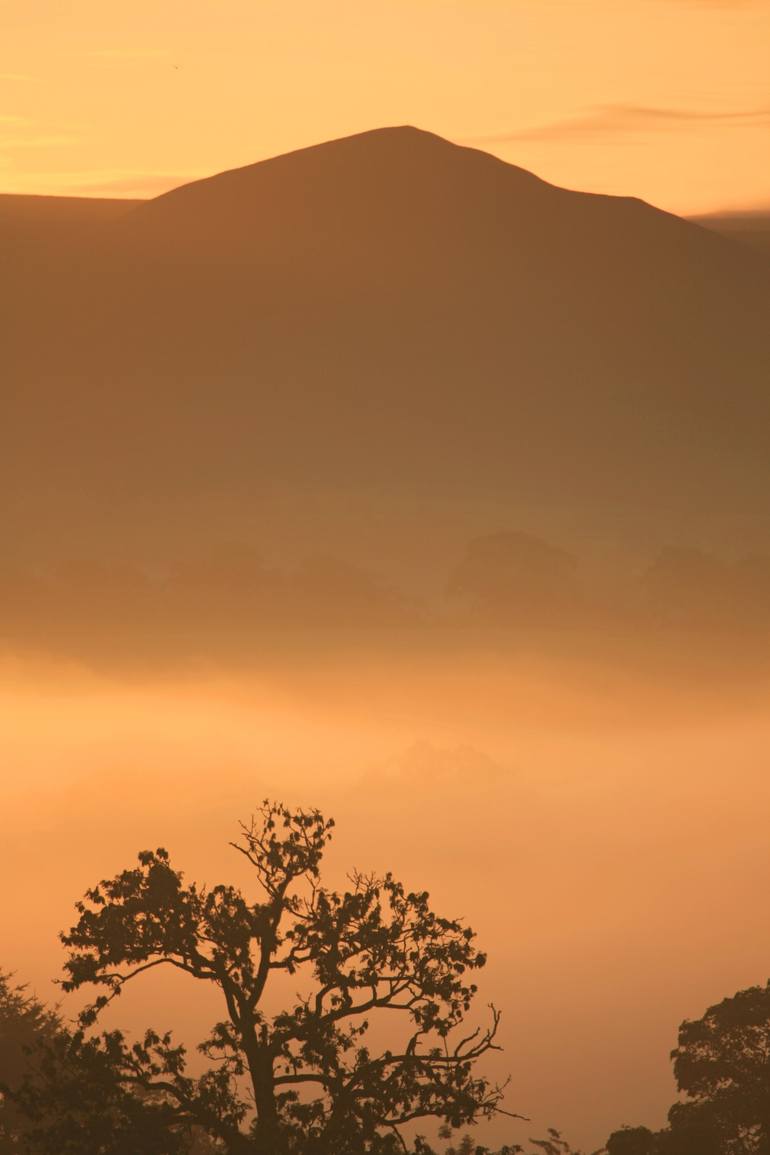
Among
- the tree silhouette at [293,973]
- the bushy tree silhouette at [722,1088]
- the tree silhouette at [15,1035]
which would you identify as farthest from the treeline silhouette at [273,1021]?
the tree silhouette at [15,1035]

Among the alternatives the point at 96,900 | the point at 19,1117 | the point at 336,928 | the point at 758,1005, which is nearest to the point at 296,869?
the point at 336,928

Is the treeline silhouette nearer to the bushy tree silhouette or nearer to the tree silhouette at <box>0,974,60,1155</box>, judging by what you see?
the bushy tree silhouette

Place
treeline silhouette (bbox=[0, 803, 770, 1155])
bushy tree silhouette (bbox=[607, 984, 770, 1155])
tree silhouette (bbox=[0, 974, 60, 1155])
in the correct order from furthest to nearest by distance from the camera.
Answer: tree silhouette (bbox=[0, 974, 60, 1155]), bushy tree silhouette (bbox=[607, 984, 770, 1155]), treeline silhouette (bbox=[0, 803, 770, 1155])

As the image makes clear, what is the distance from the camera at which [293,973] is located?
37.0 m

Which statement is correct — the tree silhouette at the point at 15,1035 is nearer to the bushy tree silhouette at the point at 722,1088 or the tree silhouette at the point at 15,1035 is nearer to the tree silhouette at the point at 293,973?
the bushy tree silhouette at the point at 722,1088

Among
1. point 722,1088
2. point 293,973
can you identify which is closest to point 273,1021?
point 293,973

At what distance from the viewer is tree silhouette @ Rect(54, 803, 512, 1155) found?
121 ft

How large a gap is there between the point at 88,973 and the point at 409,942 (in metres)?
6.63

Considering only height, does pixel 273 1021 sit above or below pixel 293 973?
below

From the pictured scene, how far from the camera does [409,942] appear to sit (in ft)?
125

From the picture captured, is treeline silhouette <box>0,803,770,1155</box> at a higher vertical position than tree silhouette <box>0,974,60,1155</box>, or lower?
lower

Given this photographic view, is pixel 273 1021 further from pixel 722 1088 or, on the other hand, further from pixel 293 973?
pixel 722 1088

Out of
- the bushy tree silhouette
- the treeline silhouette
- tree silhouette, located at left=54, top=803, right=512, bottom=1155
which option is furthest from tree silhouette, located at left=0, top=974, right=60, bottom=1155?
tree silhouette, located at left=54, top=803, right=512, bottom=1155

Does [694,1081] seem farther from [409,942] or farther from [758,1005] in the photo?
[409,942]
